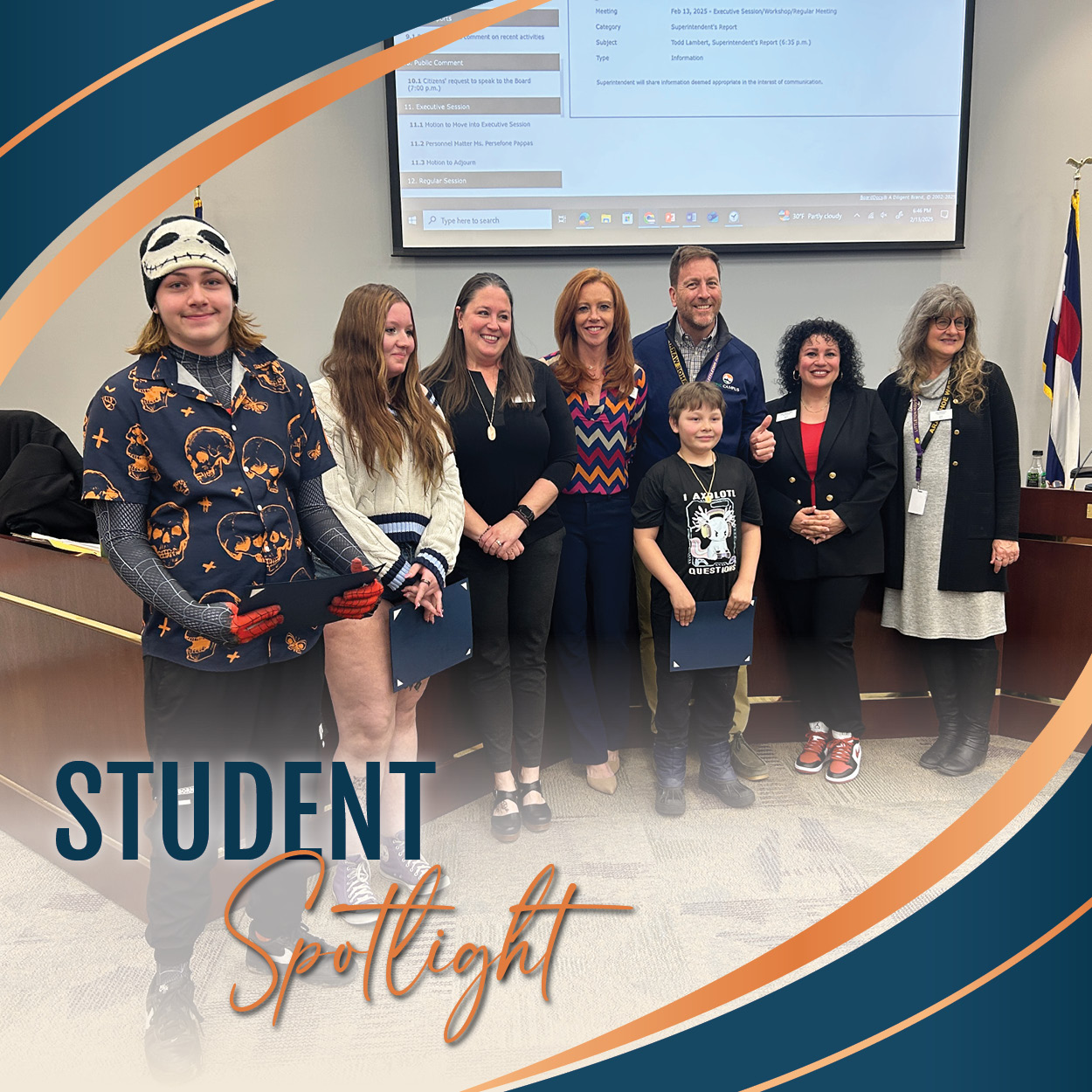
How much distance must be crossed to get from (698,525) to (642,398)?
1.42 feet

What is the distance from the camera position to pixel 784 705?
116 inches

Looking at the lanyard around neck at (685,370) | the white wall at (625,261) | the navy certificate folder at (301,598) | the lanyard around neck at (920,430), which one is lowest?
the navy certificate folder at (301,598)

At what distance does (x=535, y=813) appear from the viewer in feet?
7.97

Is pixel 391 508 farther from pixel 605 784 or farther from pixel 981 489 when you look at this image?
pixel 981 489

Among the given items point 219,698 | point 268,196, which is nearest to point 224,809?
point 219,698

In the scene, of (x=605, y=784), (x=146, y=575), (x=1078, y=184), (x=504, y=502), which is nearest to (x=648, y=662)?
(x=605, y=784)

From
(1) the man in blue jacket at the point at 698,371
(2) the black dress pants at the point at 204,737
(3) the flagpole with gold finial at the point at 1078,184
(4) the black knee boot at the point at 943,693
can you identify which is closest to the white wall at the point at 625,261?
(3) the flagpole with gold finial at the point at 1078,184

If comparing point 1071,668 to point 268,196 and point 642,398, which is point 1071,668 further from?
point 268,196

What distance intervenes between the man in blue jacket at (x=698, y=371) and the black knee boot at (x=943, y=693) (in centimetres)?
61

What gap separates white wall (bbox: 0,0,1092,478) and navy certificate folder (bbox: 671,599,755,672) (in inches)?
92.1

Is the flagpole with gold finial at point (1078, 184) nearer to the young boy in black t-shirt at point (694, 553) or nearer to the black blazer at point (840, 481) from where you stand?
the black blazer at point (840, 481)

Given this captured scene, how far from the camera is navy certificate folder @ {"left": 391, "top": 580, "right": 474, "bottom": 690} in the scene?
193 centimetres

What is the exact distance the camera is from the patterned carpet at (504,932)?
1609mm

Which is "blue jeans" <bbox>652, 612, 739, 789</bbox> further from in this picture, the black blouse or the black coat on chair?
the black coat on chair
